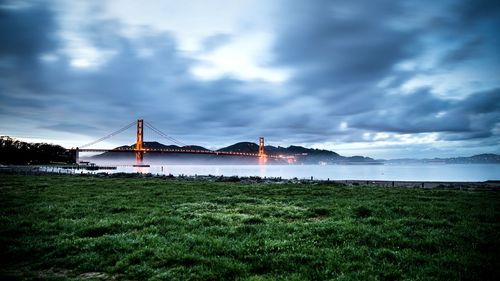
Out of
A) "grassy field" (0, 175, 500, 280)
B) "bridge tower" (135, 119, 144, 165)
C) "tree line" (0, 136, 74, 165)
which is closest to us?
"grassy field" (0, 175, 500, 280)

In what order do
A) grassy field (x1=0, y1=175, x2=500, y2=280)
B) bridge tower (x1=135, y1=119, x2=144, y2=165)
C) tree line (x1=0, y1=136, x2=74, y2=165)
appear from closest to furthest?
1. grassy field (x1=0, y1=175, x2=500, y2=280)
2. bridge tower (x1=135, y1=119, x2=144, y2=165)
3. tree line (x1=0, y1=136, x2=74, y2=165)

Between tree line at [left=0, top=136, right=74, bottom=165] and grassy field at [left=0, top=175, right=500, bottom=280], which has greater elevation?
tree line at [left=0, top=136, right=74, bottom=165]

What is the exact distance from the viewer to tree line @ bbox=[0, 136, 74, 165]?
16150cm

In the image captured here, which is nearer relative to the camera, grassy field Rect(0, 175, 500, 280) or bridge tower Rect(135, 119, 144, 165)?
grassy field Rect(0, 175, 500, 280)

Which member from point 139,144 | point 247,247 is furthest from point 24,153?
point 247,247

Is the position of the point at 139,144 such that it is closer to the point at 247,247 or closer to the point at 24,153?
the point at 24,153

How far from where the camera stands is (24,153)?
16900 centimetres

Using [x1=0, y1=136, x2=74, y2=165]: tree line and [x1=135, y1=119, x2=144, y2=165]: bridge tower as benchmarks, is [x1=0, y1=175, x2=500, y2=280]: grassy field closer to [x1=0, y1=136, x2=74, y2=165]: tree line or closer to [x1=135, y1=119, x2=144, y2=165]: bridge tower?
[x1=135, y1=119, x2=144, y2=165]: bridge tower

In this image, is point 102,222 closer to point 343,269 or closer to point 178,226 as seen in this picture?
point 178,226

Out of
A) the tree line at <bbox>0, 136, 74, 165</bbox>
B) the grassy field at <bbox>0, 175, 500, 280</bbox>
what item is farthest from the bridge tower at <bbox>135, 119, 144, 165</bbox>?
the grassy field at <bbox>0, 175, 500, 280</bbox>

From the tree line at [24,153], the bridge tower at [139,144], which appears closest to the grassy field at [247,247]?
the bridge tower at [139,144]

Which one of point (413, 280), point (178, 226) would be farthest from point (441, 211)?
point (178, 226)

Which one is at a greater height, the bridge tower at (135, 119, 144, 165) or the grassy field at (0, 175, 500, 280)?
the bridge tower at (135, 119, 144, 165)

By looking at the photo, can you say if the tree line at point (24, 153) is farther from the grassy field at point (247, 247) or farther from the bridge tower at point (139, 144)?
the grassy field at point (247, 247)
